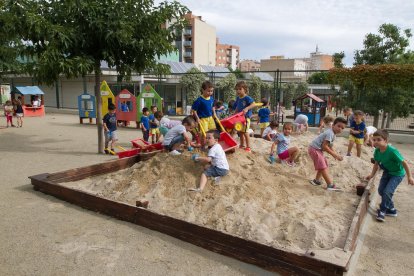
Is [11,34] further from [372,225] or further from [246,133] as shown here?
[372,225]

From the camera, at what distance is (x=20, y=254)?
12.0 ft

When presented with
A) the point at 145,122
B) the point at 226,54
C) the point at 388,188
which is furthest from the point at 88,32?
the point at 226,54

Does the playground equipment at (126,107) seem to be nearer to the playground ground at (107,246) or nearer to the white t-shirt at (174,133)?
the white t-shirt at (174,133)

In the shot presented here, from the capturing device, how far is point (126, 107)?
52.0ft

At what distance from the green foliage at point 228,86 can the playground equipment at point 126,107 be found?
9650 mm

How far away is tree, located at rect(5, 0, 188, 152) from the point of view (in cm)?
764

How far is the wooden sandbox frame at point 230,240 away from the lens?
10.1 ft

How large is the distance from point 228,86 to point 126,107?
35.1 ft

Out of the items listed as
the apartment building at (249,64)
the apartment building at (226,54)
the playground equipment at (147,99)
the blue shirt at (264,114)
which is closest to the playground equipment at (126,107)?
the playground equipment at (147,99)

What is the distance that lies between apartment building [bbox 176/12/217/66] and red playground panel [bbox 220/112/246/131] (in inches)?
2776

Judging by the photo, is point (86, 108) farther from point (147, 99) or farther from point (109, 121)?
point (109, 121)

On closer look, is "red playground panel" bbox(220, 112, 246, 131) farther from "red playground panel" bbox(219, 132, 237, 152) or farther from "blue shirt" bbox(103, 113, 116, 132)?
"blue shirt" bbox(103, 113, 116, 132)

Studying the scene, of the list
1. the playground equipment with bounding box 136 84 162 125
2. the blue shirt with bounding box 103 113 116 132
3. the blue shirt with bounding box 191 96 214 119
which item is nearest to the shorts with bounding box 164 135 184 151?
the blue shirt with bounding box 191 96 214 119

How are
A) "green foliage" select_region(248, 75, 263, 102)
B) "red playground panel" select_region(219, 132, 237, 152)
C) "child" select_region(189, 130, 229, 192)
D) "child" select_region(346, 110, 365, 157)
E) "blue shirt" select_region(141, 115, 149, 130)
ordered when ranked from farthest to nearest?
1. "green foliage" select_region(248, 75, 263, 102)
2. "blue shirt" select_region(141, 115, 149, 130)
3. "child" select_region(346, 110, 365, 157)
4. "red playground panel" select_region(219, 132, 237, 152)
5. "child" select_region(189, 130, 229, 192)
